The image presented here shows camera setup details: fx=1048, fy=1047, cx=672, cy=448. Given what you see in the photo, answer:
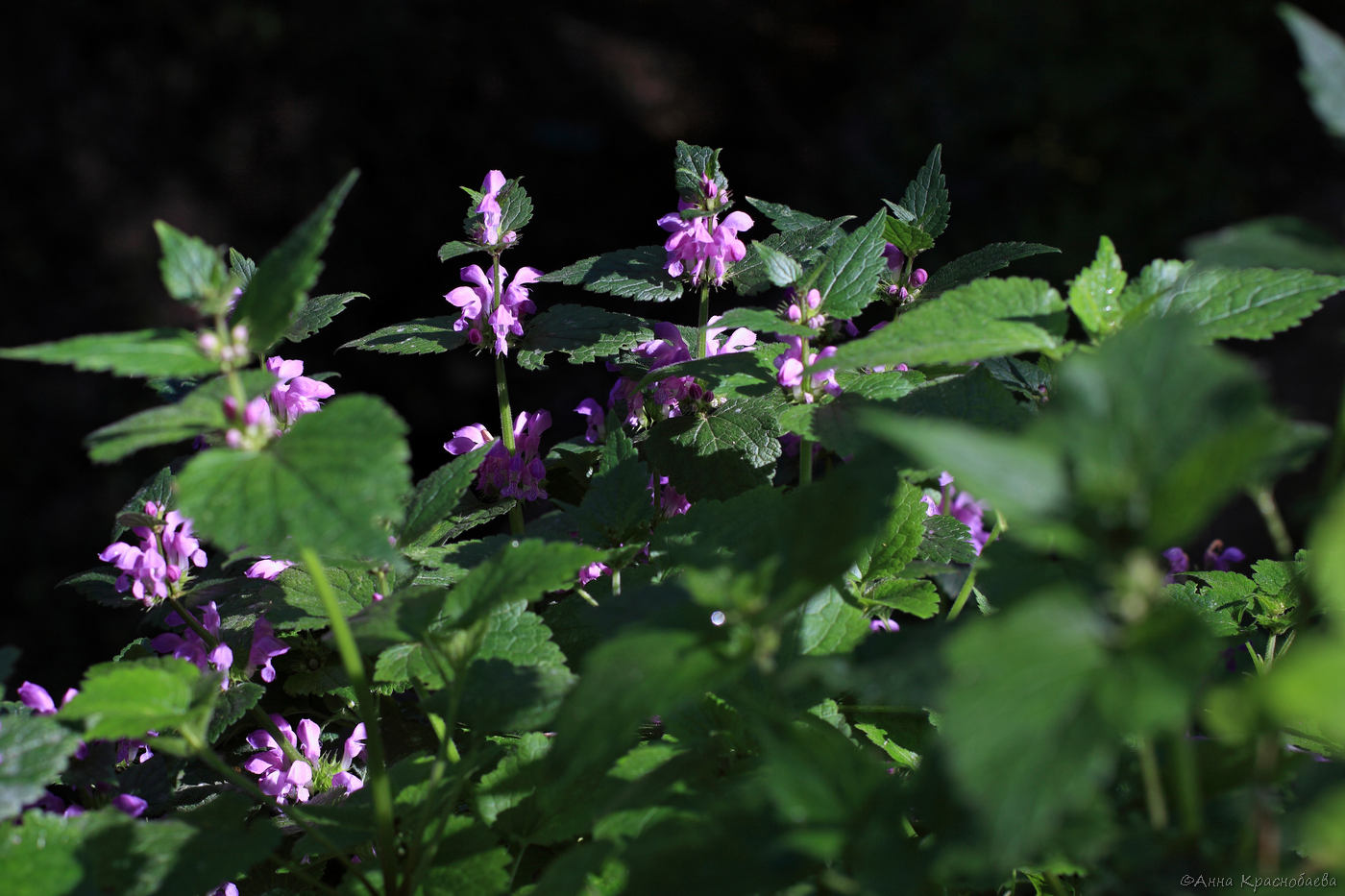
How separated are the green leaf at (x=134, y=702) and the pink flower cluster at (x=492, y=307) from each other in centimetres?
71

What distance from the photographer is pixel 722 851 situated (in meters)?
0.61

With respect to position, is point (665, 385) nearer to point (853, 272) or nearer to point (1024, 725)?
point (853, 272)

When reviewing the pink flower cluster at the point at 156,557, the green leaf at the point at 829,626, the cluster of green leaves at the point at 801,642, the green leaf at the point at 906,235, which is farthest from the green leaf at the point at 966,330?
the pink flower cluster at the point at 156,557

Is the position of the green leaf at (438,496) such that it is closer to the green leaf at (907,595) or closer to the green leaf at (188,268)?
the green leaf at (188,268)

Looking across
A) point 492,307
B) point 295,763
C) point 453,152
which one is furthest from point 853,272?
point 453,152

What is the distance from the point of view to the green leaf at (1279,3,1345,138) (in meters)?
0.62

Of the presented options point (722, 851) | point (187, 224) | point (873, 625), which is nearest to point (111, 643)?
point (187, 224)

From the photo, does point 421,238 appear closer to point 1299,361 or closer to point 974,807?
point 1299,361

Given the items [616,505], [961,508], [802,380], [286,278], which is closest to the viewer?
[286,278]

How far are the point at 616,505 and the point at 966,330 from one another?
1.43ft

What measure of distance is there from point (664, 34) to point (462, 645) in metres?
6.64

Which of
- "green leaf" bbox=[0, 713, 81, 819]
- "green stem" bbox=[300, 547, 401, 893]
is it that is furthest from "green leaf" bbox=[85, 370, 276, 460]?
"green leaf" bbox=[0, 713, 81, 819]

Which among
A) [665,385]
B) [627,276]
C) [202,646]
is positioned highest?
[627,276]

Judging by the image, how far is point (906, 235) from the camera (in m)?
1.35
